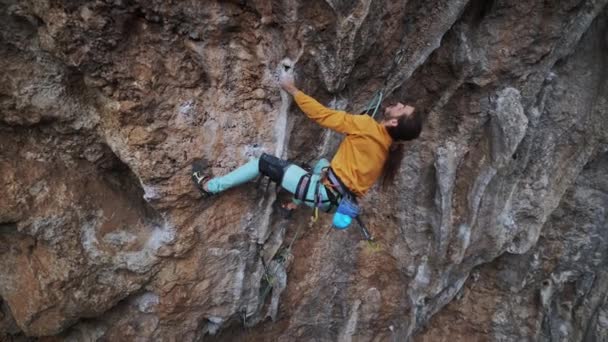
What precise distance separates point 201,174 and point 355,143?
1.50m

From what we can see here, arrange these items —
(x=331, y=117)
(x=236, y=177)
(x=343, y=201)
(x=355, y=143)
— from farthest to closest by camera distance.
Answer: (x=236, y=177), (x=343, y=201), (x=355, y=143), (x=331, y=117)

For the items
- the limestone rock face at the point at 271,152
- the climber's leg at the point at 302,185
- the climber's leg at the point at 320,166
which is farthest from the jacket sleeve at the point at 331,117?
the climber's leg at the point at 320,166

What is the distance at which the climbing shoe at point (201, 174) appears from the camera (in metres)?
4.03

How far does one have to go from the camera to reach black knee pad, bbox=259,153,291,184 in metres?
3.90

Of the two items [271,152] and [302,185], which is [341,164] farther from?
[271,152]

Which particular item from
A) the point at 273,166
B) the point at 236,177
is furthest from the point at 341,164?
the point at 236,177

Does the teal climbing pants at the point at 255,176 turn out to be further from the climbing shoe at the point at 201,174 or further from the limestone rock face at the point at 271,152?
the limestone rock face at the point at 271,152

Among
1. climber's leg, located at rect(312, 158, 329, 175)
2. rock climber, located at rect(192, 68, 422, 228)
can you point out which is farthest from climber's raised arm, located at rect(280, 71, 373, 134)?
climber's leg, located at rect(312, 158, 329, 175)

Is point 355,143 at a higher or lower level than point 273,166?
higher

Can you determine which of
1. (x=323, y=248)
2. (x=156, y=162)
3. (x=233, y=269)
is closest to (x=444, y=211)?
(x=323, y=248)

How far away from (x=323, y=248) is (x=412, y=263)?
1.27 metres

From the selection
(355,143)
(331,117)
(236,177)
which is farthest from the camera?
(236,177)

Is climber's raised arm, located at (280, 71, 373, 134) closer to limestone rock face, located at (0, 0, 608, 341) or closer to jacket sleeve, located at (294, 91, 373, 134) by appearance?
jacket sleeve, located at (294, 91, 373, 134)

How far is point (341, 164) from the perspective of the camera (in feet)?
12.6
